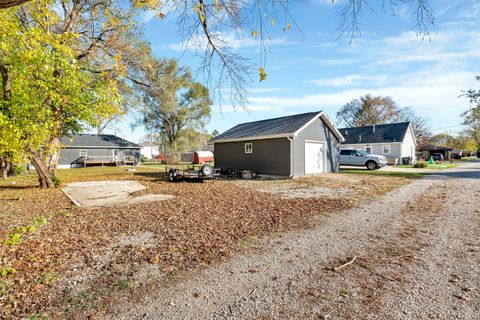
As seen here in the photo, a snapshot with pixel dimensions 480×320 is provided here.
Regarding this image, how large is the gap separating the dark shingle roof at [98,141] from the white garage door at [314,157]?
25.9 m

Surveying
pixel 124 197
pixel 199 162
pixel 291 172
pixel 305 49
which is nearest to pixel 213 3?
pixel 305 49

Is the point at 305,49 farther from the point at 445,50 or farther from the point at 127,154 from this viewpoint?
the point at 127,154

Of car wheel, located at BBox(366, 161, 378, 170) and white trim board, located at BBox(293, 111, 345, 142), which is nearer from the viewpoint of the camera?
white trim board, located at BBox(293, 111, 345, 142)

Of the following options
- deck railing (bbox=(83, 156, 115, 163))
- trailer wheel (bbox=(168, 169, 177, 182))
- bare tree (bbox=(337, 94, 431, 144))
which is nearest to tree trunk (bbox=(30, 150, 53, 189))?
trailer wheel (bbox=(168, 169, 177, 182))

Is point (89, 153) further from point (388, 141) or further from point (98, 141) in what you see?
point (388, 141)

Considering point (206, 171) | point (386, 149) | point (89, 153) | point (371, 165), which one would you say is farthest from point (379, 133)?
point (89, 153)

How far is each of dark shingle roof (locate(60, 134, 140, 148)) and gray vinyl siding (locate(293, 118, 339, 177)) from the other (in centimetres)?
2594

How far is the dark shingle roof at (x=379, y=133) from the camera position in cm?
2781

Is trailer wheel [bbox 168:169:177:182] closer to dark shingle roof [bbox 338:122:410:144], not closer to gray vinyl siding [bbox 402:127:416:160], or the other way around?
dark shingle roof [bbox 338:122:410:144]

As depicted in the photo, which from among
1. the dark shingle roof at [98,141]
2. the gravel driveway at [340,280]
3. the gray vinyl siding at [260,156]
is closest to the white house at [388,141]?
the gray vinyl siding at [260,156]

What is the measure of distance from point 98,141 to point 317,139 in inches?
1109

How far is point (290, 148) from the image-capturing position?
14.3 m

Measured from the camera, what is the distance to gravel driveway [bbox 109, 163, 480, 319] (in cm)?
241

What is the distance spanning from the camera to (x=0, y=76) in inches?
368
